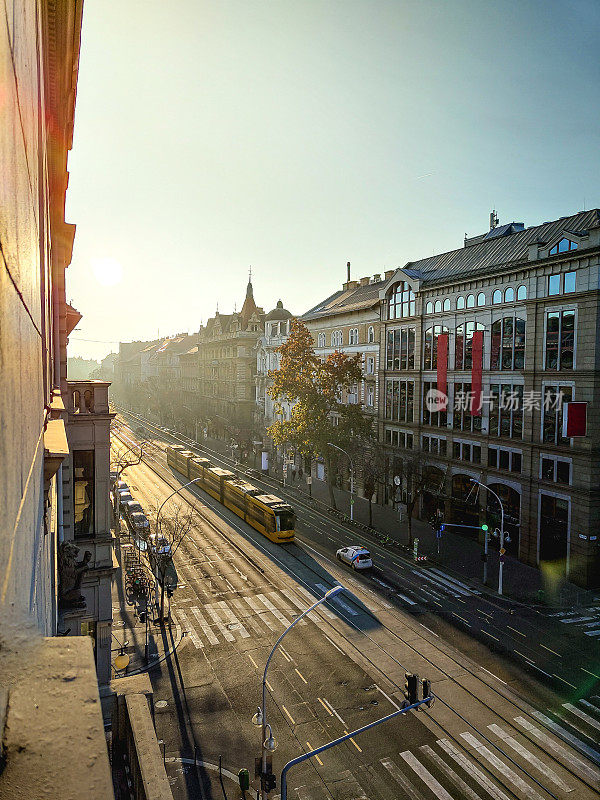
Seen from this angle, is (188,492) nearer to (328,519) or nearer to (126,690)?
(328,519)

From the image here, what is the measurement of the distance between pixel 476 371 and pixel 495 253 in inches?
357

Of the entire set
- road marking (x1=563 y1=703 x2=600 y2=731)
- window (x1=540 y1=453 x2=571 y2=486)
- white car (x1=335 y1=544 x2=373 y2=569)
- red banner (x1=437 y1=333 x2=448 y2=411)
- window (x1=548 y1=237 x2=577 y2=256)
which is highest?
window (x1=548 y1=237 x2=577 y2=256)

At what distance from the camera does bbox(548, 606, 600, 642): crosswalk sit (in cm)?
2815

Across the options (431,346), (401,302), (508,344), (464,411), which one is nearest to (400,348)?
(401,302)

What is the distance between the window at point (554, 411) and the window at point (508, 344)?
316cm

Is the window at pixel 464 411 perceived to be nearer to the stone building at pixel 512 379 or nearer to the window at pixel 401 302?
the stone building at pixel 512 379

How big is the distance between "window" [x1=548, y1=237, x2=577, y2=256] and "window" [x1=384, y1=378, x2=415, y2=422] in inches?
670

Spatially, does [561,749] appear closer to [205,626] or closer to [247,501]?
[205,626]

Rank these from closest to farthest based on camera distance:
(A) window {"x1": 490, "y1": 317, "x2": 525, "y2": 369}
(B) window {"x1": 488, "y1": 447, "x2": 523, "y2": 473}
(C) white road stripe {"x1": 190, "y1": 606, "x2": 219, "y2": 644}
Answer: (C) white road stripe {"x1": 190, "y1": 606, "x2": 219, "y2": 644}
(A) window {"x1": 490, "y1": 317, "x2": 525, "y2": 369}
(B) window {"x1": 488, "y1": 447, "x2": 523, "y2": 473}

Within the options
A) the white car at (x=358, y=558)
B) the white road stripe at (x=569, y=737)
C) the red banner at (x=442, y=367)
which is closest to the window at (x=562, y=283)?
the red banner at (x=442, y=367)

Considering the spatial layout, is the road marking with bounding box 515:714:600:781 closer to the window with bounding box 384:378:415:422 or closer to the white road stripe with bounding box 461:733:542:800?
the white road stripe with bounding box 461:733:542:800

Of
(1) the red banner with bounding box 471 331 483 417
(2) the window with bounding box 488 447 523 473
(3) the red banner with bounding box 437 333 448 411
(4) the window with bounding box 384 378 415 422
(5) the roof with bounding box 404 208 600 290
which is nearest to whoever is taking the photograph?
(5) the roof with bounding box 404 208 600 290

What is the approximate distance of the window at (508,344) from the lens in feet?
128

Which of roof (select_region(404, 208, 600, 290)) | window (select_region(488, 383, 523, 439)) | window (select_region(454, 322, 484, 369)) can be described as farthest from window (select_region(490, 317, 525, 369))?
roof (select_region(404, 208, 600, 290))
